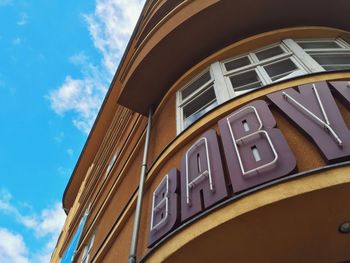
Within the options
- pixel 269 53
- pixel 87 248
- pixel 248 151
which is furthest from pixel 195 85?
pixel 87 248

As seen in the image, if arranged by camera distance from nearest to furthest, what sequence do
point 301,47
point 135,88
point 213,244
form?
1. point 213,244
2. point 301,47
3. point 135,88

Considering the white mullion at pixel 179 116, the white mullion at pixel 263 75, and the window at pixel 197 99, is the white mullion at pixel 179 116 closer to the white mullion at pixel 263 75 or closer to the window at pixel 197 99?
the window at pixel 197 99

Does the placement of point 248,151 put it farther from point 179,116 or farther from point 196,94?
point 196,94

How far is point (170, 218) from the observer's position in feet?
13.6

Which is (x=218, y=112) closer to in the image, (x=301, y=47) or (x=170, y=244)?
(x=170, y=244)

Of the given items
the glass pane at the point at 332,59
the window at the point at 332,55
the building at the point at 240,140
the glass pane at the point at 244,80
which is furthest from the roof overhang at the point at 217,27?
the glass pane at the point at 244,80

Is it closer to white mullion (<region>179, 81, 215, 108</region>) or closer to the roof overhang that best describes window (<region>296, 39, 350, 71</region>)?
the roof overhang

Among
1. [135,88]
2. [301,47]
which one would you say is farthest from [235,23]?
[135,88]

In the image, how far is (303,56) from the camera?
20.2 feet

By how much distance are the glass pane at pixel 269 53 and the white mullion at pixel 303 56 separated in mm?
184

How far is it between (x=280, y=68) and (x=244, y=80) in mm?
669

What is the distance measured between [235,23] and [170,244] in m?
5.04

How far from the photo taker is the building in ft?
10.7

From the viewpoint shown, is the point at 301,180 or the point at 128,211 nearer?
the point at 301,180
